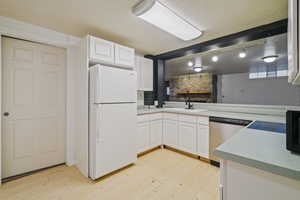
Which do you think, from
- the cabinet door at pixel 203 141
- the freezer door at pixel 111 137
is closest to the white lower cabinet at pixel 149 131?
the freezer door at pixel 111 137

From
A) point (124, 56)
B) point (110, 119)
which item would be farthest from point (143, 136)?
point (124, 56)

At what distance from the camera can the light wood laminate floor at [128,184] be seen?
5.43ft

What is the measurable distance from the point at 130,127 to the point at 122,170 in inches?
27.3

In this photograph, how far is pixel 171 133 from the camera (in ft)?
9.72

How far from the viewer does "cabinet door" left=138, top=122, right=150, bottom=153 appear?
268 cm

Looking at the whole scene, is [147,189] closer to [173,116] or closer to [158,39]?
[173,116]

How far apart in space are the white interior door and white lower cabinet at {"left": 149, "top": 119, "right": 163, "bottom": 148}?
164cm

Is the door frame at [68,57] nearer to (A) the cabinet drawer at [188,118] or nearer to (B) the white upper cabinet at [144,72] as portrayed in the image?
(B) the white upper cabinet at [144,72]

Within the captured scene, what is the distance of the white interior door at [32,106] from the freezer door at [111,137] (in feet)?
2.84

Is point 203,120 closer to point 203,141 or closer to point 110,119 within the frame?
point 203,141

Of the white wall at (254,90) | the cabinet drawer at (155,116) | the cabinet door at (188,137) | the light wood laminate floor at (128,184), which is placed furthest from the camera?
the white wall at (254,90)

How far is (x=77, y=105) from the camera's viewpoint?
2.33 meters

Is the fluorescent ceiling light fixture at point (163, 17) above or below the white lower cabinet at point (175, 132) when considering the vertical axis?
above

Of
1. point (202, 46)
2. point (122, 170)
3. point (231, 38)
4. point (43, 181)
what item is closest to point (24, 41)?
point (43, 181)
